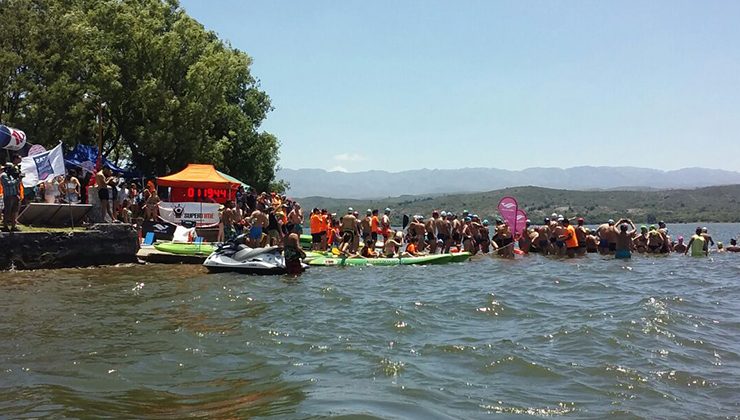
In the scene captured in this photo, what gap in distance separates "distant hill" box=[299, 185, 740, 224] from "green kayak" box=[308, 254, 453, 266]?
8988 centimetres

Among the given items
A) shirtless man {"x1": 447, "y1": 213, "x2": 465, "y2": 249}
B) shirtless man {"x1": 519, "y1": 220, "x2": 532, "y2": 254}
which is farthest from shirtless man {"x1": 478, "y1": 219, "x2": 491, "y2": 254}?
shirtless man {"x1": 519, "y1": 220, "x2": 532, "y2": 254}

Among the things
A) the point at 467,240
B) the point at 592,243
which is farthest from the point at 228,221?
the point at 592,243

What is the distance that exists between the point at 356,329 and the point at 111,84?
21.7 metres

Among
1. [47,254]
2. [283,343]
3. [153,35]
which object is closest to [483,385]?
[283,343]

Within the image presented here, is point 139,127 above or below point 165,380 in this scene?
above

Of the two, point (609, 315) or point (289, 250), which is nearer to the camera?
point (609, 315)

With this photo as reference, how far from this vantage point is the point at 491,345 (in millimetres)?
8430

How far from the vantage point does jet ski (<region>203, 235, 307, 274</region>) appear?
1544 centimetres

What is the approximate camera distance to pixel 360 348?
26.9ft

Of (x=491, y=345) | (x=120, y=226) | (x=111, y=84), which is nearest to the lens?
(x=491, y=345)

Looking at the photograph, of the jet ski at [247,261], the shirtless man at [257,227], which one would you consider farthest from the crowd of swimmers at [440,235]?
the jet ski at [247,261]

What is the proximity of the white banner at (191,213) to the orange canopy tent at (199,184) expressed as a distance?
0.96 metres

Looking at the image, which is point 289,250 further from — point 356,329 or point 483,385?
point 483,385

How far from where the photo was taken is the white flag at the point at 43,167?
1659 cm
